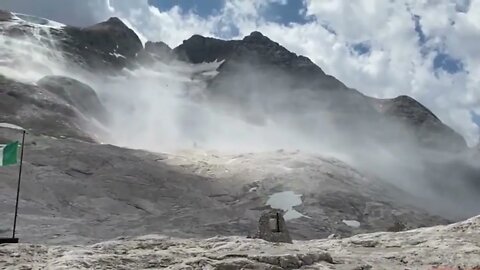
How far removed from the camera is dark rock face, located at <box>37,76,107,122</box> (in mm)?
132000

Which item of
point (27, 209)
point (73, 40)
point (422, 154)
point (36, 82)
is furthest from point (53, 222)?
point (73, 40)

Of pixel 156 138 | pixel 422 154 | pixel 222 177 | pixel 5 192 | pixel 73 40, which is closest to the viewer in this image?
pixel 5 192

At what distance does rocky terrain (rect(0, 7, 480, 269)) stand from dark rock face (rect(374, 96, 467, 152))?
1.68 feet

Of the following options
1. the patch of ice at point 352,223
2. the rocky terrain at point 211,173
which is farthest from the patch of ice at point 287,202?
the patch of ice at point 352,223

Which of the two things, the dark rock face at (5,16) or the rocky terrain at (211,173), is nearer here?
the rocky terrain at (211,173)

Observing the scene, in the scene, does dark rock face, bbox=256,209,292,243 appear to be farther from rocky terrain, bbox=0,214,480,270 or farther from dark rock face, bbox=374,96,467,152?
dark rock face, bbox=374,96,467,152

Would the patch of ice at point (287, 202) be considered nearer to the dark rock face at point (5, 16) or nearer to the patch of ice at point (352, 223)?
the patch of ice at point (352, 223)

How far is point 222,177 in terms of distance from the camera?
92375 mm

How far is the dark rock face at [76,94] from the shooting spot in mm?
132000

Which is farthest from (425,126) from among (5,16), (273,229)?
(273,229)

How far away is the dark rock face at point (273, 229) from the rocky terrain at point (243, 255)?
5.58 ft

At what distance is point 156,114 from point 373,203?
97.3 meters

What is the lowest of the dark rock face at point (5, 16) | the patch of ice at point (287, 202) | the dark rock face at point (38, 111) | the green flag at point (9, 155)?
the green flag at point (9, 155)

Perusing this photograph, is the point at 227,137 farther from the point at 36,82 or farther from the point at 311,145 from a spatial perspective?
the point at 36,82
